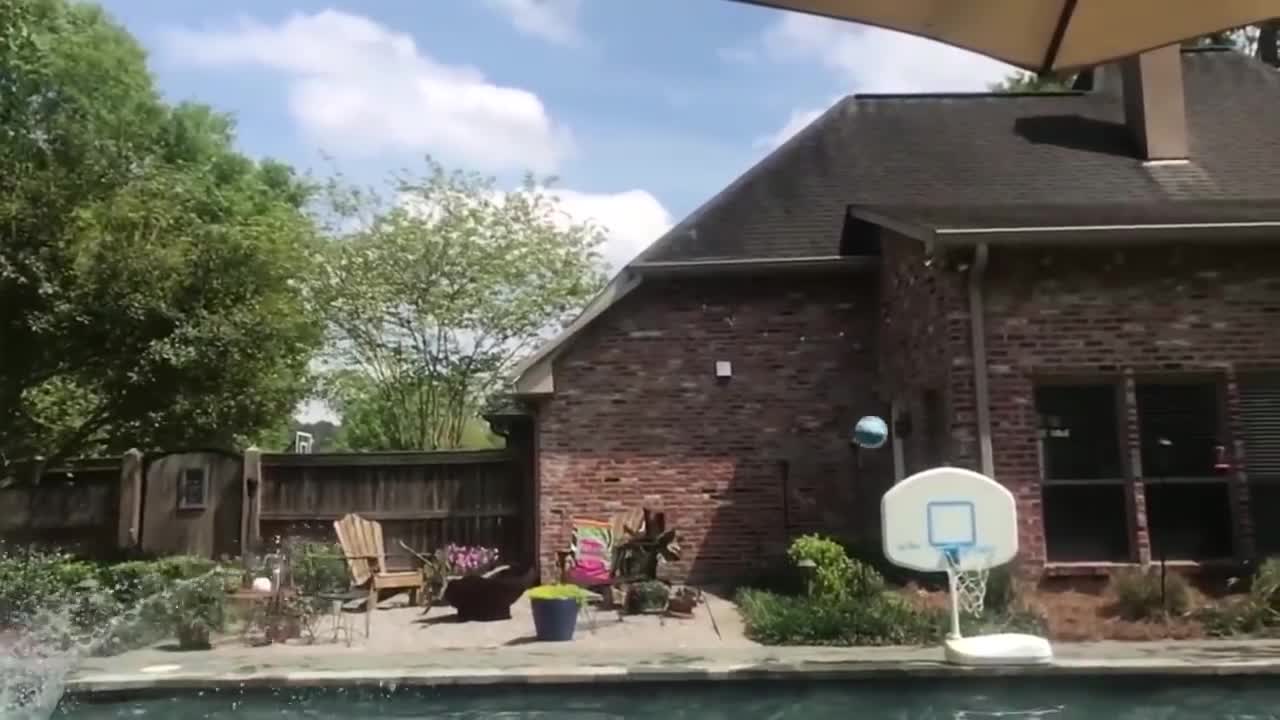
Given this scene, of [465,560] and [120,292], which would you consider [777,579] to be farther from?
[120,292]

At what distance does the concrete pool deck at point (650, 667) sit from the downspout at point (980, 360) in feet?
6.77

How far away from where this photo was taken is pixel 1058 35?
2023 millimetres

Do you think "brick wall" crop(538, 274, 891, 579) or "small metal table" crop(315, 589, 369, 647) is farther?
"brick wall" crop(538, 274, 891, 579)

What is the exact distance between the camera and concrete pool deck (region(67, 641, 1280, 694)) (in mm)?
6938

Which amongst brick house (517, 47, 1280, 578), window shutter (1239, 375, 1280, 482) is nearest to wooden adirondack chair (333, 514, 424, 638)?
brick house (517, 47, 1280, 578)

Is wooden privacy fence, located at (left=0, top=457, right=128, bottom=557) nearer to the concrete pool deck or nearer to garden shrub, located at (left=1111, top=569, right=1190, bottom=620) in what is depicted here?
the concrete pool deck

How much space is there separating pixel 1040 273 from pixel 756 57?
371 centimetres

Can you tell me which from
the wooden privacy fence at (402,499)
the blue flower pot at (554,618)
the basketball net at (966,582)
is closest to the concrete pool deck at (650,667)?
the basketball net at (966,582)

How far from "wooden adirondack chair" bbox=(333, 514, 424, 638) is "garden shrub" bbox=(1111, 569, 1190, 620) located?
6.26 meters

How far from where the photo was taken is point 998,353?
31.9ft

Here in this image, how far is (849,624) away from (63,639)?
6.39m

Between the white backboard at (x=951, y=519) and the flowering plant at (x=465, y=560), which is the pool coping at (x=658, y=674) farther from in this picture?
the flowering plant at (x=465, y=560)

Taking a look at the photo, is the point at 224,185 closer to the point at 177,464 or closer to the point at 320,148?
the point at 320,148

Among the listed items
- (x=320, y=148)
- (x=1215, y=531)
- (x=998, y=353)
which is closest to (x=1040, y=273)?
(x=998, y=353)
